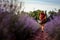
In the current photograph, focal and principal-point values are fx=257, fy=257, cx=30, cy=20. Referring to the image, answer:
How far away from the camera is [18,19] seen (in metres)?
3.25

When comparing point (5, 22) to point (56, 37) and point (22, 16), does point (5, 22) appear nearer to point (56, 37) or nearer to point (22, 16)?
point (22, 16)

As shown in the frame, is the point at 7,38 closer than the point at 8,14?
Yes

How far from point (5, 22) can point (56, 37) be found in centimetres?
70

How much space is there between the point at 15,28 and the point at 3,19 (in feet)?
0.62

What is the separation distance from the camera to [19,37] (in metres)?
3.14

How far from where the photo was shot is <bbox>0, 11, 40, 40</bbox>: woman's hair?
2.95 m

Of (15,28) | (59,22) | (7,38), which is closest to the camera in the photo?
(7,38)

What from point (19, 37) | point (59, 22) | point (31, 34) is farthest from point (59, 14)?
point (19, 37)

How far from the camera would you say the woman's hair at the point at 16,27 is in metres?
2.95

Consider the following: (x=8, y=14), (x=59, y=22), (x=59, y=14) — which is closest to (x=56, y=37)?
(x=59, y=22)

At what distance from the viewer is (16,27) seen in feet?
10.3

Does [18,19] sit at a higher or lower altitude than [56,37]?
higher

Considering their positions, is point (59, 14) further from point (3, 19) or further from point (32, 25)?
point (3, 19)

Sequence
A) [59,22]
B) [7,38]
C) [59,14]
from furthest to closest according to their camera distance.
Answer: [59,14] < [59,22] < [7,38]
